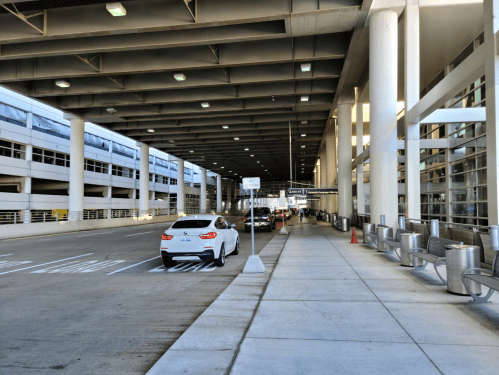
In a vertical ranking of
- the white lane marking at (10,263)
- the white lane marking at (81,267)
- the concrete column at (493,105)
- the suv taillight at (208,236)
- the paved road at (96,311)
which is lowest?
the white lane marking at (10,263)

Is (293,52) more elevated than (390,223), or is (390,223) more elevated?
(293,52)

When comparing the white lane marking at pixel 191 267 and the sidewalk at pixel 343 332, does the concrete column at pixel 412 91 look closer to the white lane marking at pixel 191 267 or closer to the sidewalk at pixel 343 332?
the sidewalk at pixel 343 332

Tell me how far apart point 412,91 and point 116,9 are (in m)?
12.5

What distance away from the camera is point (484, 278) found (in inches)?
238

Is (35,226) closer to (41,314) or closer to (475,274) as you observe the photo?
(41,314)

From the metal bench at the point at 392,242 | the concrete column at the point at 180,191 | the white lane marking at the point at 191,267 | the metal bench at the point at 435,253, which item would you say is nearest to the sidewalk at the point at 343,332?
the metal bench at the point at 435,253

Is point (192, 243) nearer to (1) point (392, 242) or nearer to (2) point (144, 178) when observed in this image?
(1) point (392, 242)

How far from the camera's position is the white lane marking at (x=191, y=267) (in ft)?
35.3

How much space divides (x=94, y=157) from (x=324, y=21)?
36.8 metres

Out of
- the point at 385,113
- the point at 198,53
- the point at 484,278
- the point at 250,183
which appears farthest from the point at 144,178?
the point at 484,278

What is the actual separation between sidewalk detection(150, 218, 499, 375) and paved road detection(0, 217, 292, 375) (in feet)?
1.78

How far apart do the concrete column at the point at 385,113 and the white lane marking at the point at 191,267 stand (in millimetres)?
8650

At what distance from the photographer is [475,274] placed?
6.54 metres

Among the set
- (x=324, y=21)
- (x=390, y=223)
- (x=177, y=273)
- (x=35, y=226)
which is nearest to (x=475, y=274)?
(x=177, y=273)
